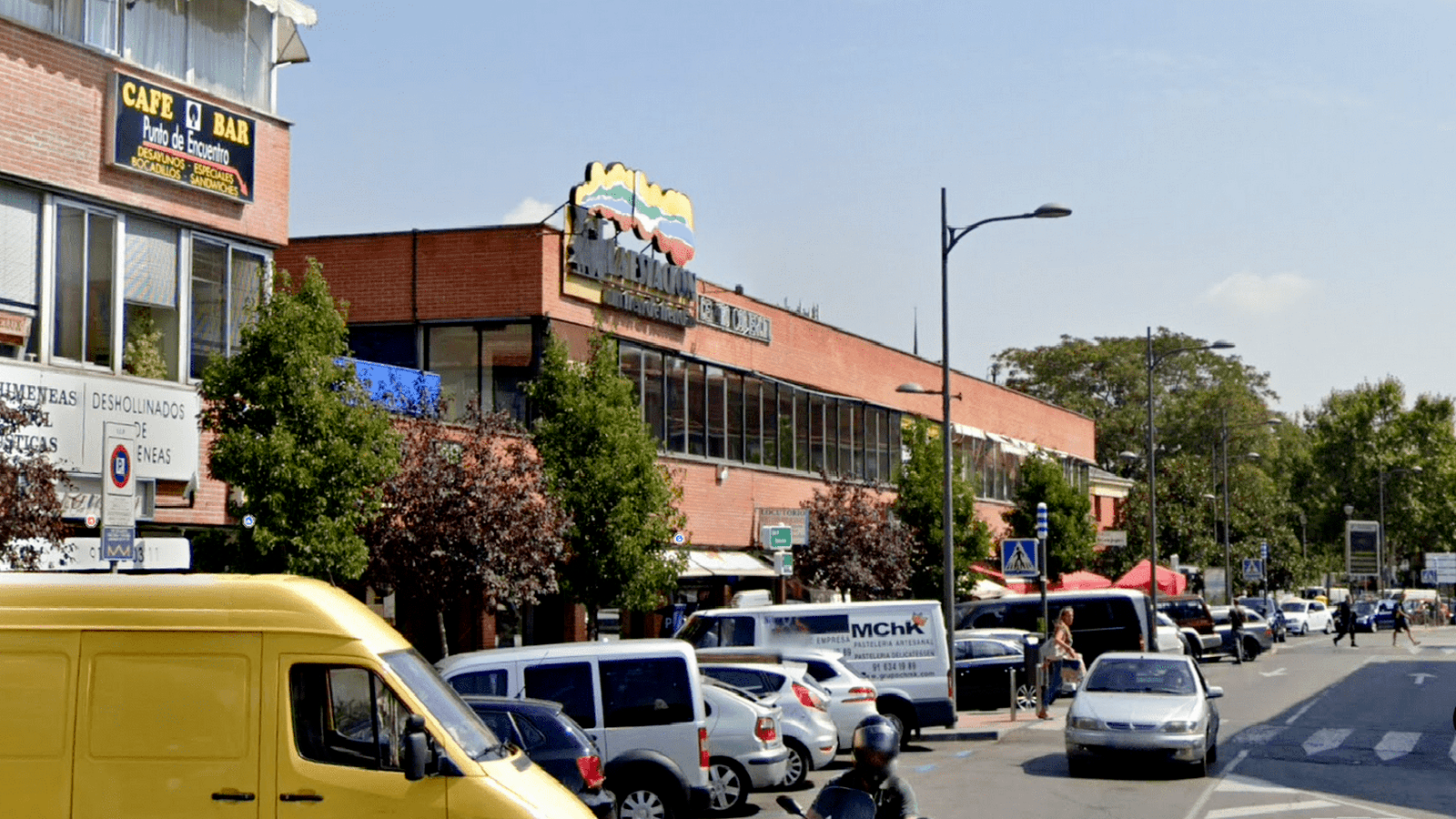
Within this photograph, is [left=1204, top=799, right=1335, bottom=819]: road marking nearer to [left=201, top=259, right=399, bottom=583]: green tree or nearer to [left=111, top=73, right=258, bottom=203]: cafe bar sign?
[left=201, top=259, right=399, bottom=583]: green tree

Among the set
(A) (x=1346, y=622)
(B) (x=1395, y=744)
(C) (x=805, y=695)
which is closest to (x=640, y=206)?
(C) (x=805, y=695)

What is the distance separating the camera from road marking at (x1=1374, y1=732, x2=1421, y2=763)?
2488 cm

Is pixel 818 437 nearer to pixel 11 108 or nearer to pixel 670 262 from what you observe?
pixel 670 262

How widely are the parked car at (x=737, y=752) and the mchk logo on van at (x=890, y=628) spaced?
8395mm

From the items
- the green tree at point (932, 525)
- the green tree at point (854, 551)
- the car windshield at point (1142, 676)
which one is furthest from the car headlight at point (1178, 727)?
the green tree at point (932, 525)

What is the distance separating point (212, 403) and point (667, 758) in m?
8.30

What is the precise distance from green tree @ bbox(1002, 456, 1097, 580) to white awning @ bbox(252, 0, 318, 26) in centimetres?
3503

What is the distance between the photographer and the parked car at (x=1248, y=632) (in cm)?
5234

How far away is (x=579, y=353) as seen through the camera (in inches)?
1323

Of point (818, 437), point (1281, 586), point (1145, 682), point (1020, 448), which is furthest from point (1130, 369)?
point (1145, 682)

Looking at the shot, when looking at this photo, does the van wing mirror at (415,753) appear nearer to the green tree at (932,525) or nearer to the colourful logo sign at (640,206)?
the colourful logo sign at (640,206)

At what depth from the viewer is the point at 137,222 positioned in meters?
21.8

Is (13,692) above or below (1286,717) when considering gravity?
above

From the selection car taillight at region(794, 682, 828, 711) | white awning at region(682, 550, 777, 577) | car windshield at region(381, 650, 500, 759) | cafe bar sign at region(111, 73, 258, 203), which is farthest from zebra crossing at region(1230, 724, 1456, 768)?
car windshield at region(381, 650, 500, 759)
